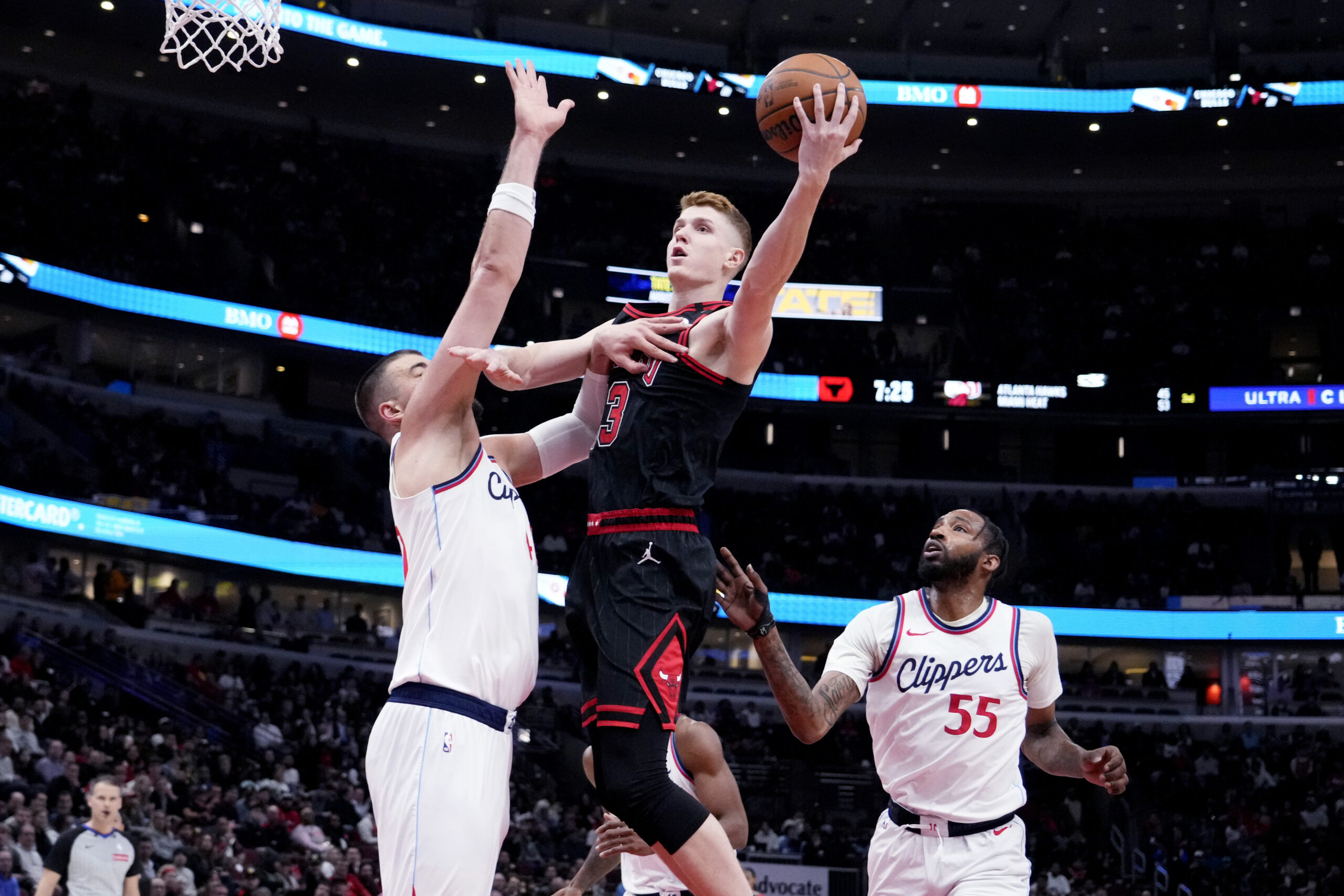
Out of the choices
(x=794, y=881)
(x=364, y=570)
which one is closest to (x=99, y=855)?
(x=794, y=881)

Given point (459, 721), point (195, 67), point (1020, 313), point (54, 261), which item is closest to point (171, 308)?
point (54, 261)

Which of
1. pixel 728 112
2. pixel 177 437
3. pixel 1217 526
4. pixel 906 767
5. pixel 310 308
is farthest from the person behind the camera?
pixel 728 112

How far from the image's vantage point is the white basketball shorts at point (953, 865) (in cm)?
591

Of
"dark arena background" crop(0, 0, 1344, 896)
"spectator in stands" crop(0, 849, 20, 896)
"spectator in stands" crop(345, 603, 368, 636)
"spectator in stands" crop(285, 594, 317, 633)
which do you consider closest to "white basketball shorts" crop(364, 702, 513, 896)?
"spectator in stands" crop(0, 849, 20, 896)

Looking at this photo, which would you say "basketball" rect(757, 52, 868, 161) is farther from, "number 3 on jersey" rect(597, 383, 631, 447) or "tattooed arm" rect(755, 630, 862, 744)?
"tattooed arm" rect(755, 630, 862, 744)

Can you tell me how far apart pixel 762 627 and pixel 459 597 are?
1.32 m

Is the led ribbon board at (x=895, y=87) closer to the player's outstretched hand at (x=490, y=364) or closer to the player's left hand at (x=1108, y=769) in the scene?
the player's left hand at (x=1108, y=769)

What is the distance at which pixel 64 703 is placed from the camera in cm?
1911

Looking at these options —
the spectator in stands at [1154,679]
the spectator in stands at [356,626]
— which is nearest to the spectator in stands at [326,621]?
the spectator in stands at [356,626]

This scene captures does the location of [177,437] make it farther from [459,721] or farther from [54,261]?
[459,721]

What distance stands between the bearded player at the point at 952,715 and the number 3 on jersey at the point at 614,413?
1.12m

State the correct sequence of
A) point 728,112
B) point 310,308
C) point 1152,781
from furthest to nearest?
1. point 728,112
2. point 310,308
3. point 1152,781

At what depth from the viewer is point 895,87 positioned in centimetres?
3494

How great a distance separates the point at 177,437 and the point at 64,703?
35.3 feet
